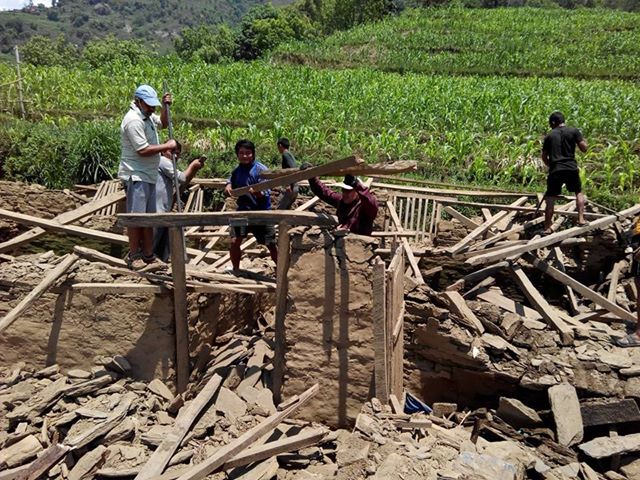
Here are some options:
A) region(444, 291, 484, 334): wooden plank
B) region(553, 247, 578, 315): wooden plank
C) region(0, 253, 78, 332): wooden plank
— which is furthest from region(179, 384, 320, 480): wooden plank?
region(553, 247, 578, 315): wooden plank

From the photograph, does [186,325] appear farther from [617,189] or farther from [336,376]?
[617,189]

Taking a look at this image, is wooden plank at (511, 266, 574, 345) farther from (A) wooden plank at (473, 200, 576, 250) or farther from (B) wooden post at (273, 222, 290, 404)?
(B) wooden post at (273, 222, 290, 404)

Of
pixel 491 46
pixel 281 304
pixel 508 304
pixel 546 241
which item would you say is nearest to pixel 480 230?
pixel 546 241

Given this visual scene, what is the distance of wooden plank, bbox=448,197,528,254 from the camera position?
7844 mm

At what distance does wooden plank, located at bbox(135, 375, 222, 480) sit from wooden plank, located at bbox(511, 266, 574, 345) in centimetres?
402

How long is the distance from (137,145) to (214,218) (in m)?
1.22

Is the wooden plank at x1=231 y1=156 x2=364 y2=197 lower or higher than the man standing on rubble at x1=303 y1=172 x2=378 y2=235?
higher

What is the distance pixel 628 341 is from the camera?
614 centimetres

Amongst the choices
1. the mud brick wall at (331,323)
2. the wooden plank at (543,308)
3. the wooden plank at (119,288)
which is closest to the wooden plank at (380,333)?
the mud brick wall at (331,323)

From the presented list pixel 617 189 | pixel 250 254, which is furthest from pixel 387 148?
pixel 250 254

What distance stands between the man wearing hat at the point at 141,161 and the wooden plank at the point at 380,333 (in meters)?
2.41

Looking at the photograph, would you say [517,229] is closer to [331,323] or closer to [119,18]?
[331,323]

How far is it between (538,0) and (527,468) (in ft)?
228

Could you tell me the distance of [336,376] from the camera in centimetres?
477
